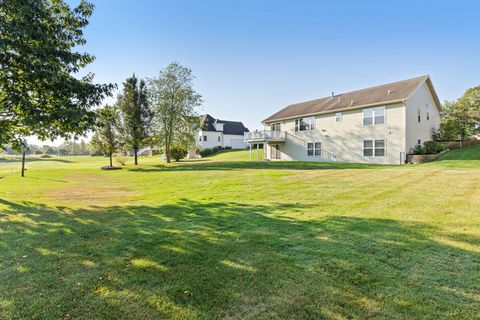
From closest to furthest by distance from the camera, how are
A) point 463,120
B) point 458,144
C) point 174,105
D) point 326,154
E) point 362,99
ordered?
point 362,99 → point 458,144 → point 326,154 → point 463,120 → point 174,105

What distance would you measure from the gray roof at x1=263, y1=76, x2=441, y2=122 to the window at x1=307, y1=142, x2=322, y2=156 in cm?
333

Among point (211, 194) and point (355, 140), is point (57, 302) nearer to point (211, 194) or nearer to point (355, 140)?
point (211, 194)

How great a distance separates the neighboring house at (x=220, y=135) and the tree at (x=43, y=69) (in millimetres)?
38055

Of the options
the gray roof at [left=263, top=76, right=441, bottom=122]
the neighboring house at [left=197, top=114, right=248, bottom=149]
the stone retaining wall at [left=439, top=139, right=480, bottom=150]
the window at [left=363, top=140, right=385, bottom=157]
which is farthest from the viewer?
the neighboring house at [left=197, top=114, right=248, bottom=149]

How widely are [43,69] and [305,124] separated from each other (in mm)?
24863

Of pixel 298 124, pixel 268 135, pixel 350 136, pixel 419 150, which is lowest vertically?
pixel 419 150

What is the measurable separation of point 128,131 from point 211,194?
23.4 meters

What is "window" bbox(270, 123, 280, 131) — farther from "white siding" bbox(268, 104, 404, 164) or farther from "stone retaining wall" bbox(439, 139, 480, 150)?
"stone retaining wall" bbox(439, 139, 480, 150)

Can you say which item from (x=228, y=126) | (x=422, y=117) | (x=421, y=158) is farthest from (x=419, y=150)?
(x=228, y=126)

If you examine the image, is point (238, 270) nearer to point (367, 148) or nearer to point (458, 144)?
point (367, 148)

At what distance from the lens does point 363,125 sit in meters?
23.6

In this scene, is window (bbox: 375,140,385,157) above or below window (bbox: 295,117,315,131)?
below

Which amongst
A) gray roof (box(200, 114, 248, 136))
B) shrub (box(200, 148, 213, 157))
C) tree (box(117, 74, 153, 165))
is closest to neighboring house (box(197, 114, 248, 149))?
gray roof (box(200, 114, 248, 136))

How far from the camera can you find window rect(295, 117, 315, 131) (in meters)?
27.8
